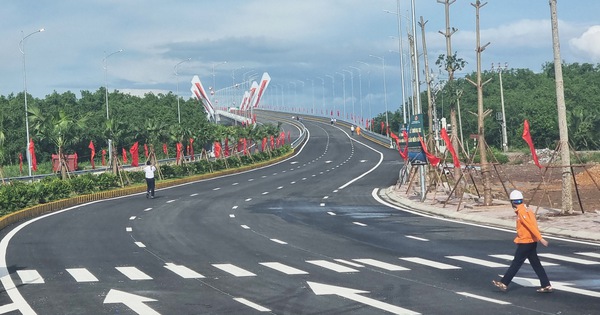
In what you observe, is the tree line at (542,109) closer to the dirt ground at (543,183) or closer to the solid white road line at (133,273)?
the dirt ground at (543,183)

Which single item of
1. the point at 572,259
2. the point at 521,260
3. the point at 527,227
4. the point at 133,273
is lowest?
the point at 572,259

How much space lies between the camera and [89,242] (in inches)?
998

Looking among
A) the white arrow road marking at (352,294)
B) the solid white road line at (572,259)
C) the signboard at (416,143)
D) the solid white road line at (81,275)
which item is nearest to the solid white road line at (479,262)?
the solid white road line at (572,259)

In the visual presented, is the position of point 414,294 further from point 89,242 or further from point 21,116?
point 21,116

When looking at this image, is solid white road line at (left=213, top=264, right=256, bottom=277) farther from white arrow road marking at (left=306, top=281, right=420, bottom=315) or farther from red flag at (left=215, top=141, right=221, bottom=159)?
red flag at (left=215, top=141, right=221, bottom=159)

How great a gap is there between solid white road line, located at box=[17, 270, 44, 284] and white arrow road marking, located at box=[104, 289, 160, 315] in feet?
7.30

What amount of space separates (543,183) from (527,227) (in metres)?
24.2

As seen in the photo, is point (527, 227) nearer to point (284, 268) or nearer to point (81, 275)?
point (284, 268)

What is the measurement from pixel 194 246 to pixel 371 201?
19424mm

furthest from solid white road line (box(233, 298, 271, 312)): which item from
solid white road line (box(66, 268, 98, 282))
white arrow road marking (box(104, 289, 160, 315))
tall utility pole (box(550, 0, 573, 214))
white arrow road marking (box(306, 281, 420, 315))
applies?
tall utility pole (box(550, 0, 573, 214))

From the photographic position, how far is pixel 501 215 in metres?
31.1

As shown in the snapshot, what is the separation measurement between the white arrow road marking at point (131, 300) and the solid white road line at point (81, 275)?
1681mm

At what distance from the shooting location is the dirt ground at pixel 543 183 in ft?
115

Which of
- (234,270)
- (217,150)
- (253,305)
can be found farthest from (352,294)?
(217,150)
